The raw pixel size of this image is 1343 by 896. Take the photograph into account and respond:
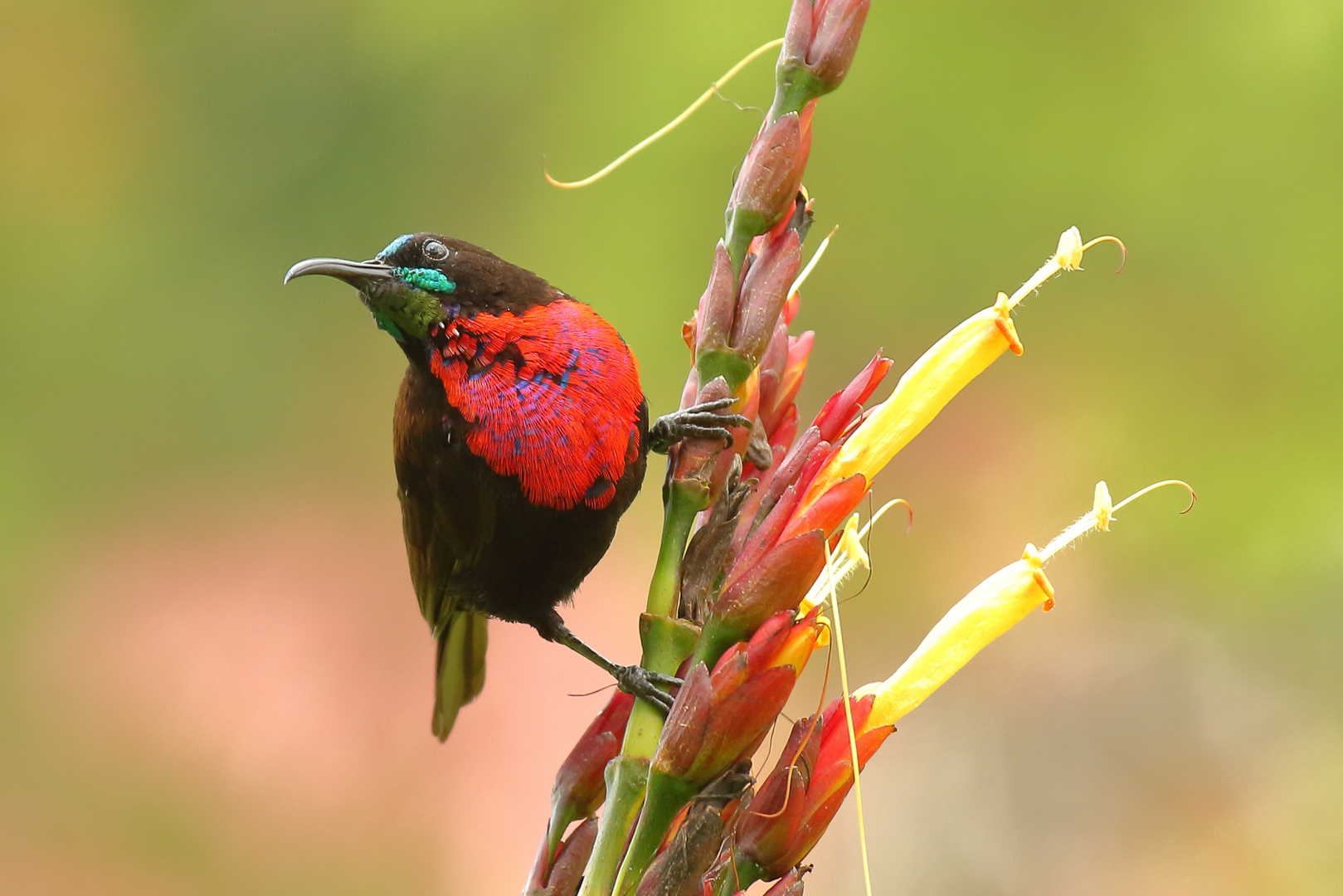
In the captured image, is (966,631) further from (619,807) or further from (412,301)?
(412,301)

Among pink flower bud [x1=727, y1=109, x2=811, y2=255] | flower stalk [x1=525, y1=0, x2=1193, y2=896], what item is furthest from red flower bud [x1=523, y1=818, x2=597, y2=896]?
pink flower bud [x1=727, y1=109, x2=811, y2=255]

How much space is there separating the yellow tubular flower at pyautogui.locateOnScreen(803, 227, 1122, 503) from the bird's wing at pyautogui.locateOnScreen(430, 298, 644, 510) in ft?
0.50

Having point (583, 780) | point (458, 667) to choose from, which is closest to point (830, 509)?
point (583, 780)

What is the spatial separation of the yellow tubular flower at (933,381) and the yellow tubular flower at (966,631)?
0.06 m

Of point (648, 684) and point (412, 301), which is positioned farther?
point (412, 301)

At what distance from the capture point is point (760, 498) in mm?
433

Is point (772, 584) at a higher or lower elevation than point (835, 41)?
lower

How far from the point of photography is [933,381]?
0.45 metres

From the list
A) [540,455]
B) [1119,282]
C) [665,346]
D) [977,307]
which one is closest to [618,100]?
[665,346]

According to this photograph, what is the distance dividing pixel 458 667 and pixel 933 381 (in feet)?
1.51

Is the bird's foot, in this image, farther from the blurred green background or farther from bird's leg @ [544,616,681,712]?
the blurred green background

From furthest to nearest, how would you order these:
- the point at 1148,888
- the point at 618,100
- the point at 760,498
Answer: the point at 618,100, the point at 1148,888, the point at 760,498

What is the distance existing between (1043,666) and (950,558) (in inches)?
5.4

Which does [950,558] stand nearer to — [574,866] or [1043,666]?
[1043,666]
